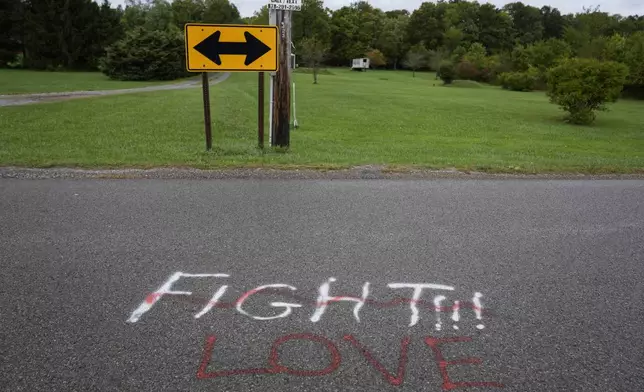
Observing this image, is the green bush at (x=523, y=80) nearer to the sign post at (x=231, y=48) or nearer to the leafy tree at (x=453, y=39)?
the leafy tree at (x=453, y=39)

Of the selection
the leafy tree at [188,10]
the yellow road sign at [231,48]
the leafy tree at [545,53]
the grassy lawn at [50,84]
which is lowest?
the grassy lawn at [50,84]

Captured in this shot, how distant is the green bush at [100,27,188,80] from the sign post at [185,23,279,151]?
33.4 meters

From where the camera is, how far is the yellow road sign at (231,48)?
799 centimetres

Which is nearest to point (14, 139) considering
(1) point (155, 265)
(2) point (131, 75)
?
(1) point (155, 265)

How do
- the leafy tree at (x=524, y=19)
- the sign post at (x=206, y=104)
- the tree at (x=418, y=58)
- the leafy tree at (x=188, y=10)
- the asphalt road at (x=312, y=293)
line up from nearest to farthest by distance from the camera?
the asphalt road at (x=312, y=293)
the sign post at (x=206, y=104)
the tree at (x=418, y=58)
the leafy tree at (x=188, y=10)
the leafy tree at (x=524, y=19)

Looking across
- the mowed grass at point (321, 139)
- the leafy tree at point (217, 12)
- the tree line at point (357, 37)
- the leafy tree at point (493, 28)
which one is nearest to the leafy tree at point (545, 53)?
the tree line at point (357, 37)

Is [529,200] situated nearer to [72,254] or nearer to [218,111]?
[72,254]

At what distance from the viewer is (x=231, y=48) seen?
8.14 m

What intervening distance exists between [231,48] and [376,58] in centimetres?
8037

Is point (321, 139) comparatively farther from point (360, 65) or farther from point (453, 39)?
point (453, 39)

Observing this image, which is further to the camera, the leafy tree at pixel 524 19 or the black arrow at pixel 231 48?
the leafy tree at pixel 524 19

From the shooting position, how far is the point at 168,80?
129ft

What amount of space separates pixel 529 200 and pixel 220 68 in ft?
17.4

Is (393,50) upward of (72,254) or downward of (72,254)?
upward
